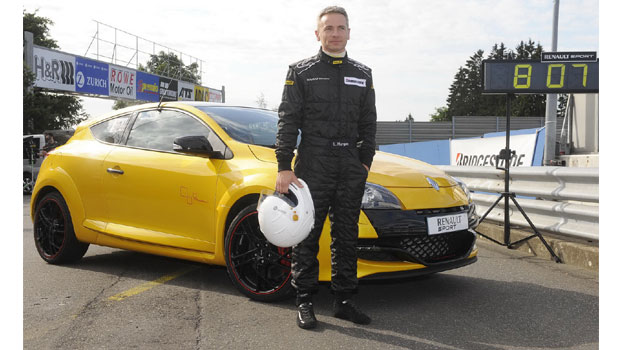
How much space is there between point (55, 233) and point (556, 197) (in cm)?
511

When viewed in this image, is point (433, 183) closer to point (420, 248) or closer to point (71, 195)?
point (420, 248)

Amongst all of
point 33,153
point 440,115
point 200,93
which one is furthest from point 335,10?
point 440,115

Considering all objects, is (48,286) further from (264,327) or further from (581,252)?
(581,252)

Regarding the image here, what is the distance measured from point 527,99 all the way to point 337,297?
90.3 m

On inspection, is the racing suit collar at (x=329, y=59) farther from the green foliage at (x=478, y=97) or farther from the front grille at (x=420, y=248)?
the green foliage at (x=478, y=97)

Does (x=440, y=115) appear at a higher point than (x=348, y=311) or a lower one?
higher

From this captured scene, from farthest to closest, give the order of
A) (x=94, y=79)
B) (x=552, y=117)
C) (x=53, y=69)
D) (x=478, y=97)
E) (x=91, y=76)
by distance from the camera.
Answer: (x=478, y=97) → (x=94, y=79) → (x=91, y=76) → (x=53, y=69) → (x=552, y=117)

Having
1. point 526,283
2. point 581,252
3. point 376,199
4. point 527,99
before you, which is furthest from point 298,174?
point 527,99

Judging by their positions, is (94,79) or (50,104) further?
(50,104)

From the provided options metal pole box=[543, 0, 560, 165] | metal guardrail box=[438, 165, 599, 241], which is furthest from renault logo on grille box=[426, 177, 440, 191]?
metal pole box=[543, 0, 560, 165]

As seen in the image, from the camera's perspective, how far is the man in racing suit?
148 inches

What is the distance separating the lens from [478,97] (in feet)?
342

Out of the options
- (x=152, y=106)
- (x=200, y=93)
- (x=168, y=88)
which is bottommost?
(x=152, y=106)

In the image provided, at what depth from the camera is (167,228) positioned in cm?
480
